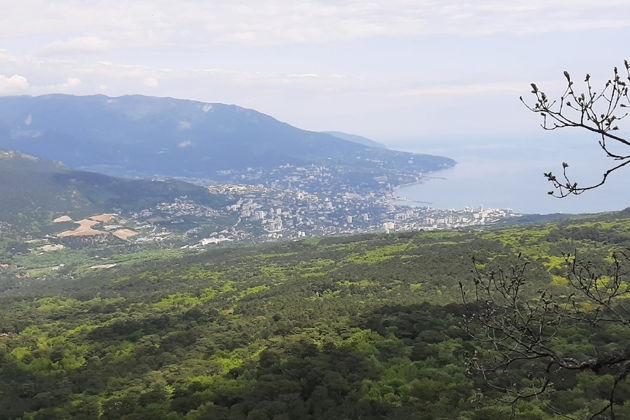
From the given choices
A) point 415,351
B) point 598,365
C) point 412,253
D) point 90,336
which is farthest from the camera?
point 412,253

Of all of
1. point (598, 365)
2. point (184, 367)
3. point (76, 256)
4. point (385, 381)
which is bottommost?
point (76, 256)

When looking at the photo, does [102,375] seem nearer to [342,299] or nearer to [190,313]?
[190,313]

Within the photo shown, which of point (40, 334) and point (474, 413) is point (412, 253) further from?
point (474, 413)

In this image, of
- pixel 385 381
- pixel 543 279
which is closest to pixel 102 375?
pixel 385 381

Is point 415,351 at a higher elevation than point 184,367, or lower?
higher

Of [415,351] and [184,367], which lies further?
[184,367]

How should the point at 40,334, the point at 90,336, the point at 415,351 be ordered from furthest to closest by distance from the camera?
the point at 40,334
the point at 90,336
the point at 415,351

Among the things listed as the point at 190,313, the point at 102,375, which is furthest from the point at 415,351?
the point at 190,313
